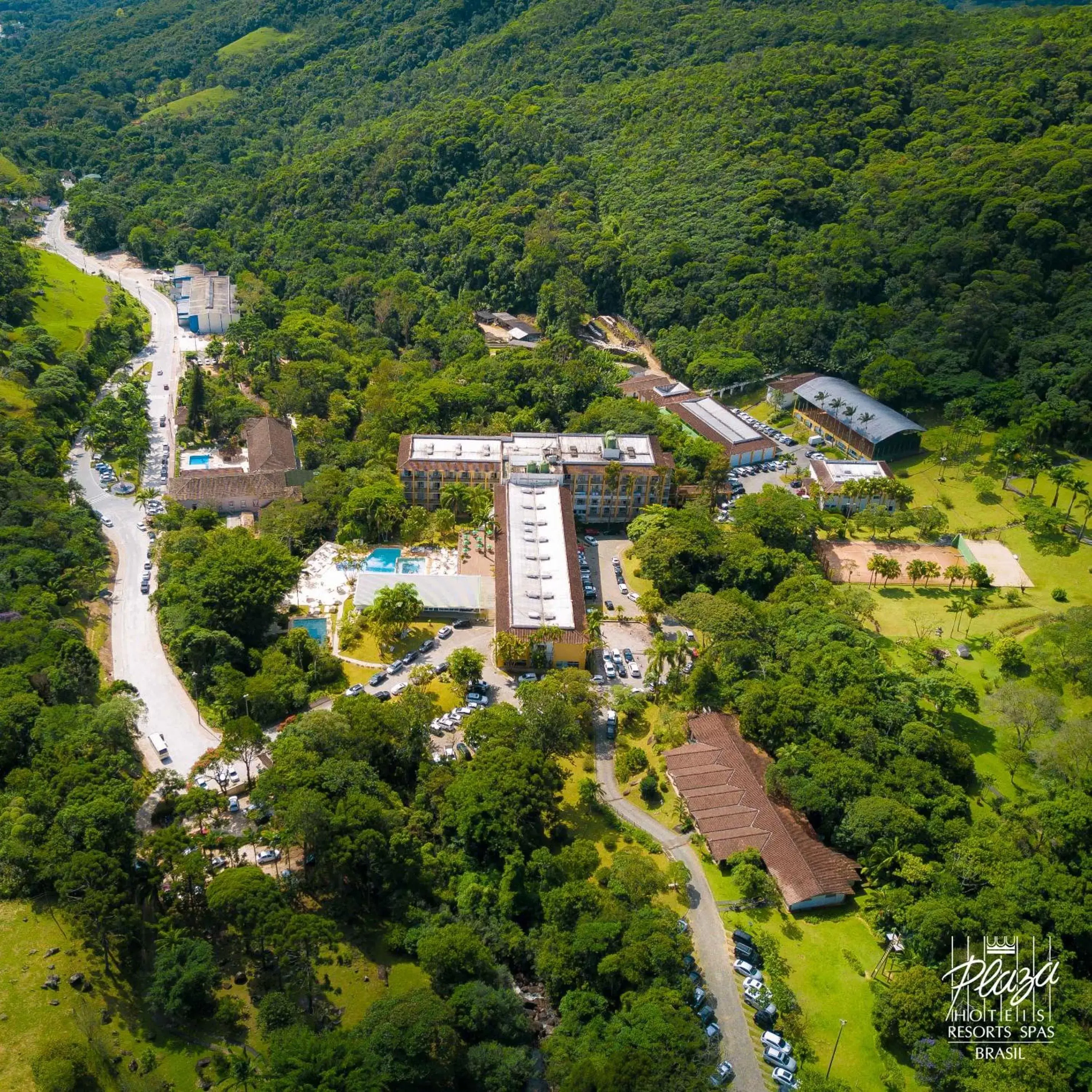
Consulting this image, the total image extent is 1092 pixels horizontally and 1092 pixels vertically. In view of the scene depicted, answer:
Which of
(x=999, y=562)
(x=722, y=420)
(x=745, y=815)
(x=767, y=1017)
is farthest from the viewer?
(x=722, y=420)

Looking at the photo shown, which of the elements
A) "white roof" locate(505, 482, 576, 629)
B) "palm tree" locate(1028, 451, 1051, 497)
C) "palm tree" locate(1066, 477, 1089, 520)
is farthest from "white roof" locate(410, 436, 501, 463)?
"palm tree" locate(1066, 477, 1089, 520)

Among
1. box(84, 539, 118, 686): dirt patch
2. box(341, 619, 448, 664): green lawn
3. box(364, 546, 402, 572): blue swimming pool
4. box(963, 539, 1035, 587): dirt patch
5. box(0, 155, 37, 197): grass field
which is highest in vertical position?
box(0, 155, 37, 197): grass field

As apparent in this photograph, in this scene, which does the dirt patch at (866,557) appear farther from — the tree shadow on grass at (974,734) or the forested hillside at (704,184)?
the forested hillside at (704,184)

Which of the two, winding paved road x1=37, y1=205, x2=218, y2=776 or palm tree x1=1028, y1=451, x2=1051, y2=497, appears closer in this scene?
winding paved road x1=37, y1=205, x2=218, y2=776

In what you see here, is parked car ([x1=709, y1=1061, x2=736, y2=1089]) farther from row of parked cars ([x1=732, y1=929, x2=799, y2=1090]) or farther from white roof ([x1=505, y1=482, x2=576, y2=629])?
white roof ([x1=505, y1=482, x2=576, y2=629])

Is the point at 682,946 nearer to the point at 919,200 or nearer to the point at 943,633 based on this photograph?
the point at 943,633

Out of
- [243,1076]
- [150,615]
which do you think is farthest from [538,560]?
[243,1076]

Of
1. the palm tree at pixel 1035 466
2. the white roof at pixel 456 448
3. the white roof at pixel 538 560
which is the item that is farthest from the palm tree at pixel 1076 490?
the white roof at pixel 456 448

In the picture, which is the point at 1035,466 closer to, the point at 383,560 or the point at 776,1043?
the point at 383,560
